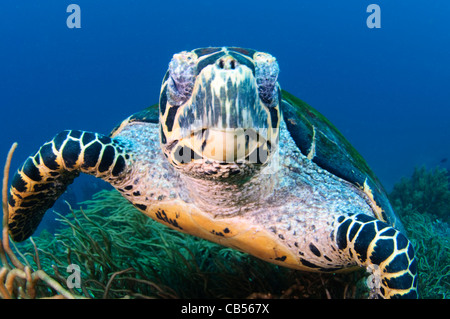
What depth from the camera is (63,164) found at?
2.11 metres

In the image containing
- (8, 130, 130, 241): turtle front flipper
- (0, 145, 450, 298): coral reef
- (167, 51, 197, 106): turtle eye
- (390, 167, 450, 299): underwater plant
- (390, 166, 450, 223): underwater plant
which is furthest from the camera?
(390, 166, 450, 223): underwater plant

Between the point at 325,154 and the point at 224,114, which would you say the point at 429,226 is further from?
the point at 224,114

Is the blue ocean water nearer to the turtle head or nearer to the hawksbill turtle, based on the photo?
the hawksbill turtle

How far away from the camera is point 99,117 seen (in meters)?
74.7

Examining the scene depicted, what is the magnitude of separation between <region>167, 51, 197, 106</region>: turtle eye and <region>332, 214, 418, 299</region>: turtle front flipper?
121 cm

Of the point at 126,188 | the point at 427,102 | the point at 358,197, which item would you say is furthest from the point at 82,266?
the point at 427,102

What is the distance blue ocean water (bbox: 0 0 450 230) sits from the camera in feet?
258

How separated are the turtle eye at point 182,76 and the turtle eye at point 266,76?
31 cm

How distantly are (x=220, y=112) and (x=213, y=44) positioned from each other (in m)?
88.0

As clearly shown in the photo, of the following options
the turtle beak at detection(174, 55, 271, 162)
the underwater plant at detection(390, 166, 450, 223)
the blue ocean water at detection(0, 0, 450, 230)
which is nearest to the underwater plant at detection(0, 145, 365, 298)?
the turtle beak at detection(174, 55, 271, 162)

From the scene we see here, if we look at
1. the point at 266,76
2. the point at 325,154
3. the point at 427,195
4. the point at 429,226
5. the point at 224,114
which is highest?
A: the point at 266,76

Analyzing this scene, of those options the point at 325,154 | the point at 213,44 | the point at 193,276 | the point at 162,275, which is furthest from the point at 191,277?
the point at 213,44

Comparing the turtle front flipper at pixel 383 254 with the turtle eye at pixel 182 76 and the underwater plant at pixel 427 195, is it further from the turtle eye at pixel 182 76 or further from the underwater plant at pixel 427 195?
the underwater plant at pixel 427 195

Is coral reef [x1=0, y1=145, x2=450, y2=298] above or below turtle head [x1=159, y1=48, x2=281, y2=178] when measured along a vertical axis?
below
